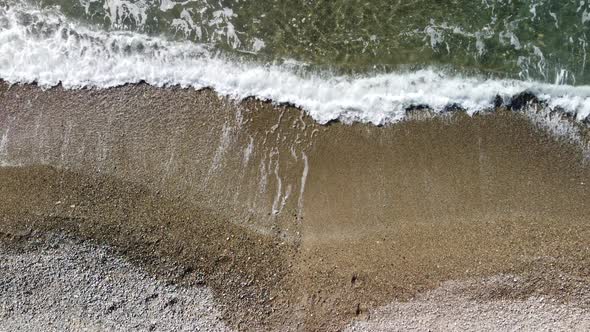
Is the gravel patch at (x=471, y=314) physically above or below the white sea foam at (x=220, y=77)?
below

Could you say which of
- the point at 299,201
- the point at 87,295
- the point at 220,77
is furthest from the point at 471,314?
the point at 87,295

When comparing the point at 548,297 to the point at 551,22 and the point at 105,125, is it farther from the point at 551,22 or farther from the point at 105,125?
the point at 105,125

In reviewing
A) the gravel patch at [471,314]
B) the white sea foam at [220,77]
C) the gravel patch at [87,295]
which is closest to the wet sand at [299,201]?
the gravel patch at [471,314]

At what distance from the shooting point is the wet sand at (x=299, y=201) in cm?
1076

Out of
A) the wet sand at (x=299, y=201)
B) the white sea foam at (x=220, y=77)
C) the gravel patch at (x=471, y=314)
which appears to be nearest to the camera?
the gravel patch at (x=471, y=314)

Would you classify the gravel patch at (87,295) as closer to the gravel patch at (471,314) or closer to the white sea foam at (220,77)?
the gravel patch at (471,314)

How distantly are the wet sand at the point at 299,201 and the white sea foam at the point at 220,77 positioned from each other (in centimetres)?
40

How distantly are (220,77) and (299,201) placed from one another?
3210 mm

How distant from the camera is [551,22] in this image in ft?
37.7

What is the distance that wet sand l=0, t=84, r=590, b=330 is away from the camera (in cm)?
1076

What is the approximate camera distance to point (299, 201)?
35.9ft

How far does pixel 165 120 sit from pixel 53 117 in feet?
7.94

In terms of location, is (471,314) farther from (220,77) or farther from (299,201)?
(220,77)

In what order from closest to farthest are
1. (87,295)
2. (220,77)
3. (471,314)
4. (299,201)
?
(471,314), (87,295), (299,201), (220,77)
